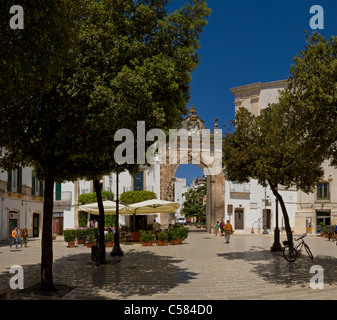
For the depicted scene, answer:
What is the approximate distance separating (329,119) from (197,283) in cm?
581

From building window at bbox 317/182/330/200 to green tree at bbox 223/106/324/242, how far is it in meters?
21.6

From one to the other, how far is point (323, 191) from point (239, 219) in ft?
29.1

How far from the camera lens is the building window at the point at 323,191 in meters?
37.0

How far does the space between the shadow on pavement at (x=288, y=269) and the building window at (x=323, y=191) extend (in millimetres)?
22618

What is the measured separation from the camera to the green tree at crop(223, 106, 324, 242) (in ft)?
50.5

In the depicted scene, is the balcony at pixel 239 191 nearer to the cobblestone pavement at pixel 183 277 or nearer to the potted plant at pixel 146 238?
the potted plant at pixel 146 238

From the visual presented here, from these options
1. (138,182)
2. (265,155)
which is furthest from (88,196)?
(265,155)

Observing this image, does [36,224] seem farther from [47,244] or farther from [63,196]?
[47,244]

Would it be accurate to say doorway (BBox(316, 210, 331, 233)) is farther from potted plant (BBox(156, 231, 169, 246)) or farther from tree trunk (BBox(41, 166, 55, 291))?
tree trunk (BBox(41, 166, 55, 291))

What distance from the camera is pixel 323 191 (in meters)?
37.2

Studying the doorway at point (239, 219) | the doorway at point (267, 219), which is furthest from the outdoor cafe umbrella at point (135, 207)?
the doorway at point (267, 219)

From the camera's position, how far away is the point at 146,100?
350 inches

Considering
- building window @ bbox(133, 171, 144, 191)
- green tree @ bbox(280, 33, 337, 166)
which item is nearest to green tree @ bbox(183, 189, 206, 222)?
building window @ bbox(133, 171, 144, 191)

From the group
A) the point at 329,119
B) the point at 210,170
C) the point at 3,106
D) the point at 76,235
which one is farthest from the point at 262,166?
the point at 210,170
